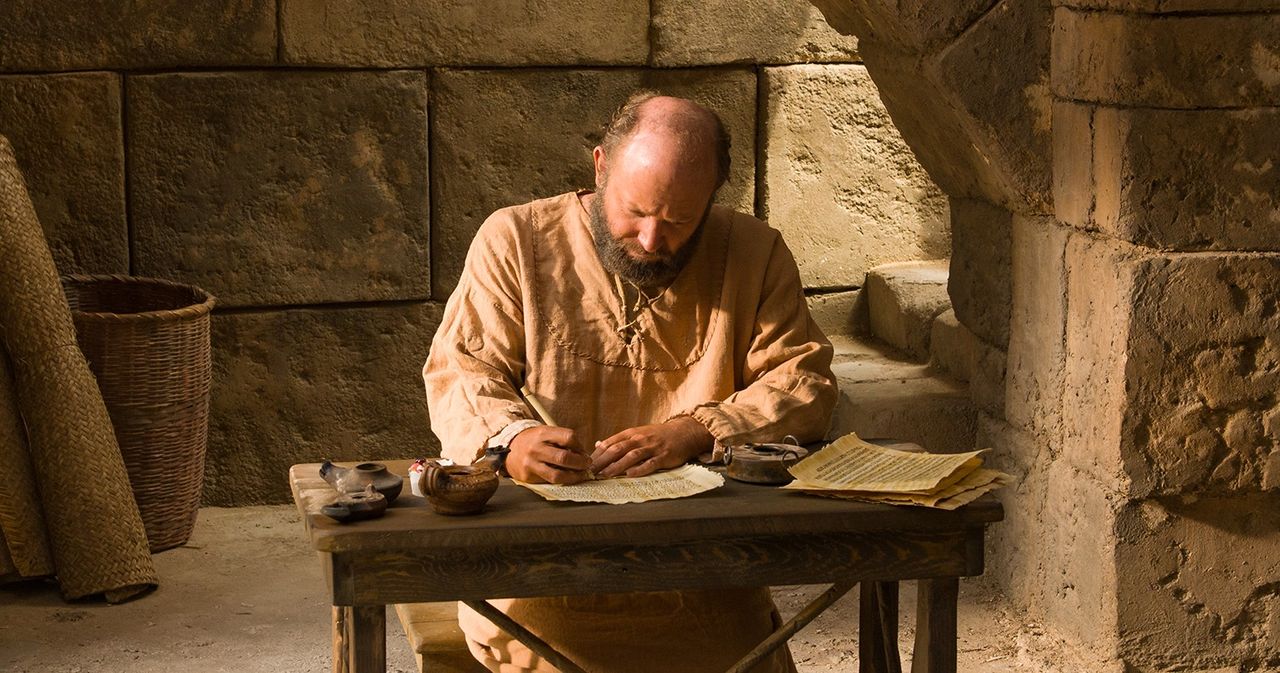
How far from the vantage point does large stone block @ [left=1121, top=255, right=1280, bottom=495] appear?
167 inches

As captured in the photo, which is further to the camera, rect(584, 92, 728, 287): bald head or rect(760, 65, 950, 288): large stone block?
rect(760, 65, 950, 288): large stone block

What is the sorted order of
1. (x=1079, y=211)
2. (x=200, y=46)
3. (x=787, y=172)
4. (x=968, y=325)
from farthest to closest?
1. (x=787, y=172)
2. (x=200, y=46)
3. (x=968, y=325)
4. (x=1079, y=211)

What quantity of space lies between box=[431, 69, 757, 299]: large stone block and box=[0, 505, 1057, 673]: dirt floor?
1377 millimetres

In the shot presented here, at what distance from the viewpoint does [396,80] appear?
6062 mm

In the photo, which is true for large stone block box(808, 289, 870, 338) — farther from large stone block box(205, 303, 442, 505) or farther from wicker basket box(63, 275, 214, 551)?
wicker basket box(63, 275, 214, 551)

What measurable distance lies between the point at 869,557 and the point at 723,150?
1.00m

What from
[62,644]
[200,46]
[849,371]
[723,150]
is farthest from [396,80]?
[723,150]

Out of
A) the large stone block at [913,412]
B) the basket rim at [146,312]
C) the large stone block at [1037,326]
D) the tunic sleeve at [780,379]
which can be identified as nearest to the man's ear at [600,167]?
the tunic sleeve at [780,379]

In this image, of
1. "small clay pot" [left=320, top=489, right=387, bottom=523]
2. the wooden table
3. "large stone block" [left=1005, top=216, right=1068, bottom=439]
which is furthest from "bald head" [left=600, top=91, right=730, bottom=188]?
"large stone block" [left=1005, top=216, right=1068, bottom=439]

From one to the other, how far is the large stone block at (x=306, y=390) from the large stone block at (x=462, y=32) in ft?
3.01

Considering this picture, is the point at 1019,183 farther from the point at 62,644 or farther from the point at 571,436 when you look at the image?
the point at 62,644

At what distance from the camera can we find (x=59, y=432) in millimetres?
5094

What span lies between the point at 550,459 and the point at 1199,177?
198 cm

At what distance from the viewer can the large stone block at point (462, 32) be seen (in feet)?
19.6
